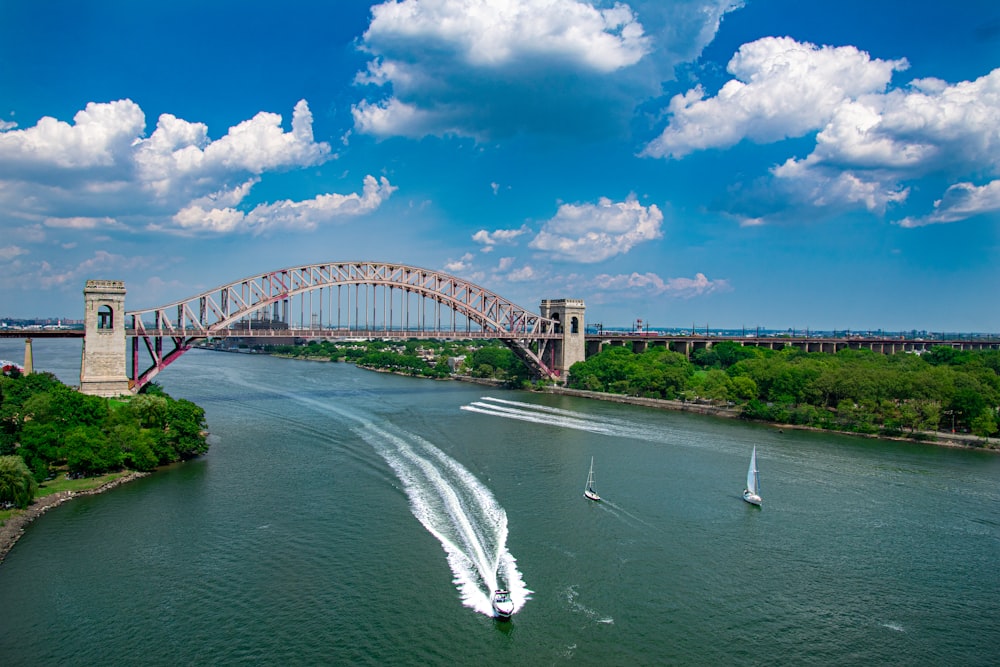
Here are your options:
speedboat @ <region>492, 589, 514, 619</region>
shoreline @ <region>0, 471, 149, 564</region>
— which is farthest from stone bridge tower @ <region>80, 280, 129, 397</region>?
speedboat @ <region>492, 589, 514, 619</region>

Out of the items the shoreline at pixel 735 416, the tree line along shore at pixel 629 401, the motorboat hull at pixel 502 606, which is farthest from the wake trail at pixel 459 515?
the shoreline at pixel 735 416

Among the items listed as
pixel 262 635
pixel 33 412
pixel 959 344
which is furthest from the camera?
pixel 959 344

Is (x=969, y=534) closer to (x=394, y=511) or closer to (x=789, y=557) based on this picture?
(x=789, y=557)

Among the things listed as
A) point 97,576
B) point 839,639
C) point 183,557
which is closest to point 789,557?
point 839,639

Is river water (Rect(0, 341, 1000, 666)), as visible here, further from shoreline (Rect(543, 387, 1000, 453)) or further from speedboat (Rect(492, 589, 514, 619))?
shoreline (Rect(543, 387, 1000, 453))

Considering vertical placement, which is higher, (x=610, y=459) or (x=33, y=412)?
(x=33, y=412)

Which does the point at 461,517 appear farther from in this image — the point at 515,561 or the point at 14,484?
the point at 14,484
